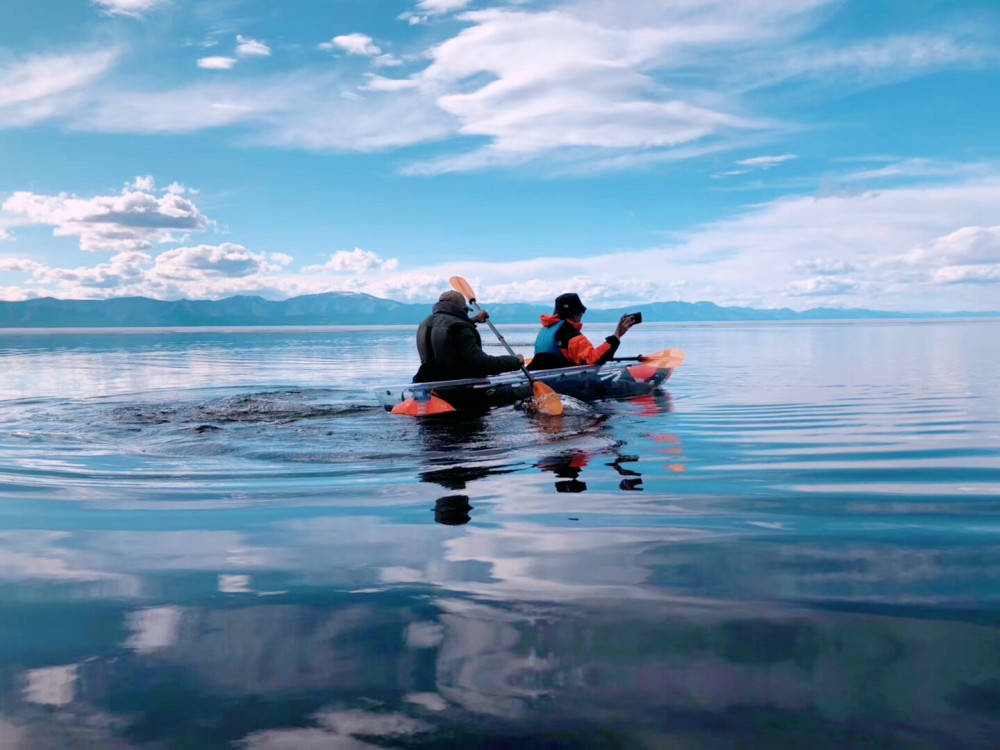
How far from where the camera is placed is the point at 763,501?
19.8 ft

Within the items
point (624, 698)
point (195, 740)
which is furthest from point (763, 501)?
point (195, 740)

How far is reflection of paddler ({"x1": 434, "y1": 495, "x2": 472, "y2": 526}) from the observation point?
5.57 meters

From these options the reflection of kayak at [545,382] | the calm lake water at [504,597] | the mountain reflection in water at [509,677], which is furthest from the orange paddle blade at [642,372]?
the mountain reflection in water at [509,677]

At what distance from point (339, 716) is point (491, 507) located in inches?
130

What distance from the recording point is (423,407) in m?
12.2

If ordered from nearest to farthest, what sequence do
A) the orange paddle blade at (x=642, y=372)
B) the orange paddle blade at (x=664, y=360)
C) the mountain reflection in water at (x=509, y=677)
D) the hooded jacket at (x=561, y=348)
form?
1. the mountain reflection in water at (x=509, y=677)
2. the hooded jacket at (x=561, y=348)
3. the orange paddle blade at (x=642, y=372)
4. the orange paddle blade at (x=664, y=360)

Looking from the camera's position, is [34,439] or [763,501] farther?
[34,439]

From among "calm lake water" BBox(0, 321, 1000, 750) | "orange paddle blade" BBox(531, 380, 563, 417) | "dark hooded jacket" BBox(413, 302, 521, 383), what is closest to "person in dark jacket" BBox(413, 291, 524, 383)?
"dark hooded jacket" BBox(413, 302, 521, 383)

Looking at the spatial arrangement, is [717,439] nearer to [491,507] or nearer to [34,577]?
[491,507]

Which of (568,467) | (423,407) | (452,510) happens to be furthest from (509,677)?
(423,407)

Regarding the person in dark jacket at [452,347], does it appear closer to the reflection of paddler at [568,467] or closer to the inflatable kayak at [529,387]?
the inflatable kayak at [529,387]

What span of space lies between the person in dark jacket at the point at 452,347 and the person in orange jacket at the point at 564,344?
2220 millimetres

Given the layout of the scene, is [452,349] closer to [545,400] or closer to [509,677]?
[545,400]

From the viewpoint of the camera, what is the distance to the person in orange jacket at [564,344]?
14.9m
